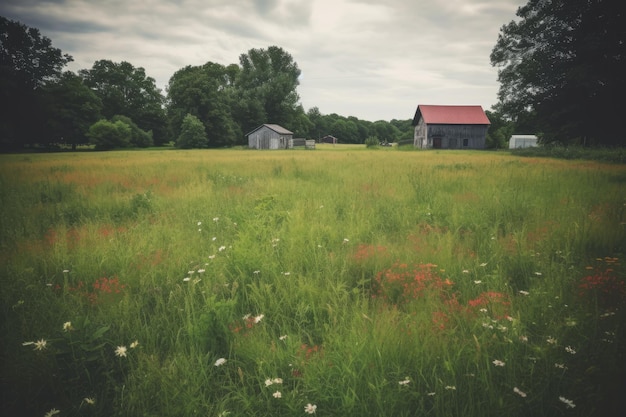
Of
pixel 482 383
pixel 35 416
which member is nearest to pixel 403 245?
pixel 482 383

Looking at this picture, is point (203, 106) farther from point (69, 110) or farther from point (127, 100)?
point (127, 100)

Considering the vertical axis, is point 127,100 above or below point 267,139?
above

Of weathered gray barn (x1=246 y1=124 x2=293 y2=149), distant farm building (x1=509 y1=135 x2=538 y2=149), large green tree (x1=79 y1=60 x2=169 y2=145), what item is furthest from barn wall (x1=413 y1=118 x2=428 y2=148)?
large green tree (x1=79 y1=60 x2=169 y2=145)

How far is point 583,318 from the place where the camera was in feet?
8.05

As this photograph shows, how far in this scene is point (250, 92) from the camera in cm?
6656

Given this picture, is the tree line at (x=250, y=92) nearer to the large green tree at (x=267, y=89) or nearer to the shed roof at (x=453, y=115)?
the large green tree at (x=267, y=89)

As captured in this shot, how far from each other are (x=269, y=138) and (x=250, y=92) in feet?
65.9

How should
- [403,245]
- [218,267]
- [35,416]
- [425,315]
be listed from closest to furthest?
[35,416], [425,315], [218,267], [403,245]

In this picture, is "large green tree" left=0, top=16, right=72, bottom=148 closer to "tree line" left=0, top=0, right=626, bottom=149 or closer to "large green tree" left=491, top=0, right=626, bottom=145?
"tree line" left=0, top=0, right=626, bottom=149

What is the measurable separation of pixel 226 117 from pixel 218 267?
193 ft

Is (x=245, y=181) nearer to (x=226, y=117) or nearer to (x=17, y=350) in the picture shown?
(x=17, y=350)

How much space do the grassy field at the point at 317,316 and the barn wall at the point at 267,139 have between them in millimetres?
49147

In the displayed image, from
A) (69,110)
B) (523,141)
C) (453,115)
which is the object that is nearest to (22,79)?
(69,110)

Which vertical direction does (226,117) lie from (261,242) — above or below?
above
